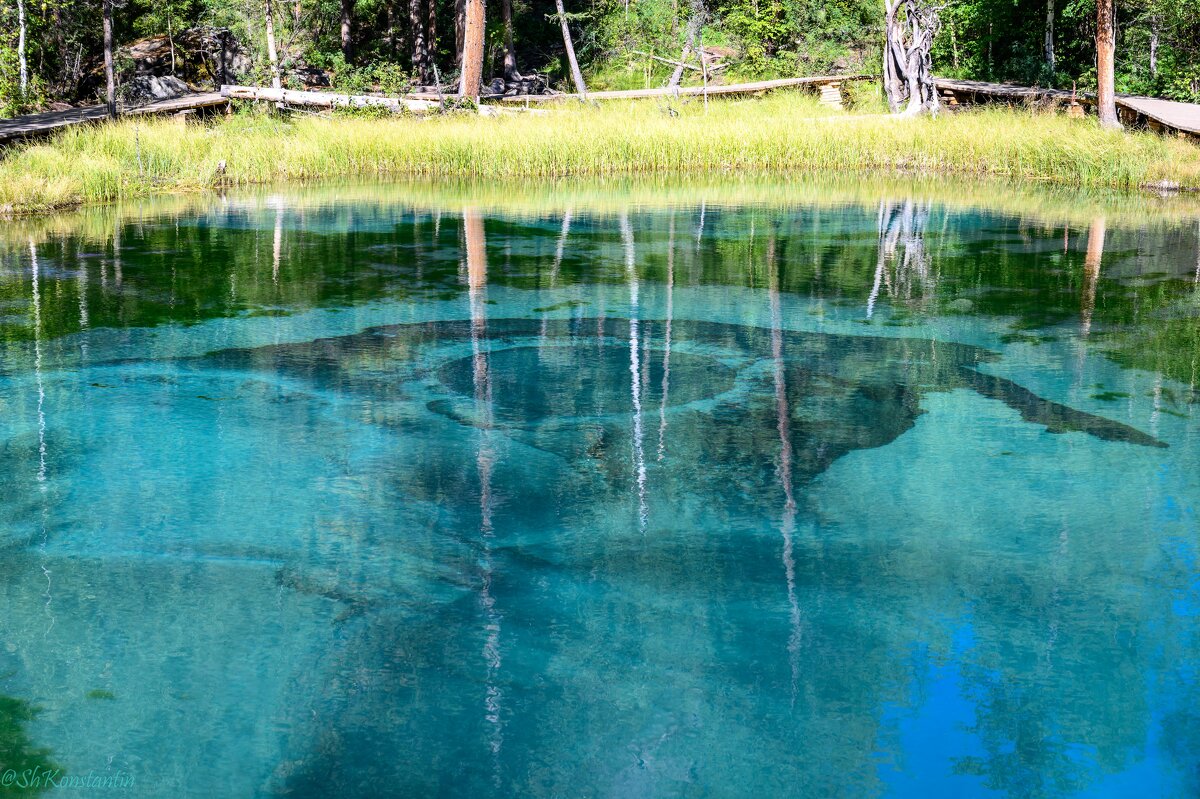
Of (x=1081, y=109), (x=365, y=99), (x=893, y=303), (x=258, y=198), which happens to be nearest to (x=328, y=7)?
(x=365, y=99)

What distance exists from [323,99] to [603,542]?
19.2 metres

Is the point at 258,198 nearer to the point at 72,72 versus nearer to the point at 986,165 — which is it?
the point at 986,165

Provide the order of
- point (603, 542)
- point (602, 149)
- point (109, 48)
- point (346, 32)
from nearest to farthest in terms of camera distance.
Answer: point (603, 542)
point (109, 48)
point (602, 149)
point (346, 32)

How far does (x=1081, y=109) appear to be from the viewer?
19.1 metres

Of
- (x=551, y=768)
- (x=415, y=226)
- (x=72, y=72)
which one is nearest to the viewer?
(x=551, y=768)

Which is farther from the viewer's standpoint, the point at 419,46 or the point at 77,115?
the point at 419,46

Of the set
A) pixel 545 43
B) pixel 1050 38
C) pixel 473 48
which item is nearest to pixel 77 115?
pixel 473 48

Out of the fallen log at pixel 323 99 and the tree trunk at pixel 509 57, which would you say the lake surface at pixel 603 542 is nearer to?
the fallen log at pixel 323 99

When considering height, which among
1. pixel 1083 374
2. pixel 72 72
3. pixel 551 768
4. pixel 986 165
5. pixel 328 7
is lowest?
pixel 551 768

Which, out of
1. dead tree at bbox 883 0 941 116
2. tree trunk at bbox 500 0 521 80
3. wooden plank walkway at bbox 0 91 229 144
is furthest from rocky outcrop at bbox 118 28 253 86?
dead tree at bbox 883 0 941 116

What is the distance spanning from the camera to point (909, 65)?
2120 centimetres

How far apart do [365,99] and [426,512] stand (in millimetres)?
18076
